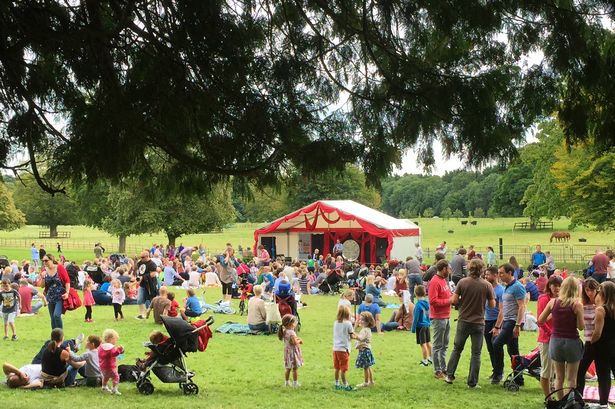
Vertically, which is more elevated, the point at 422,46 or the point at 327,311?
the point at 422,46

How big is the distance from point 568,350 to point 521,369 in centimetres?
167

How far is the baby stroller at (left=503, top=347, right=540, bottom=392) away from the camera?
923 cm

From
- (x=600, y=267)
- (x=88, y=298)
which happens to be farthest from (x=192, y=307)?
(x=600, y=267)

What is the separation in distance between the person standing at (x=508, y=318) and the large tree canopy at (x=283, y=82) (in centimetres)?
348

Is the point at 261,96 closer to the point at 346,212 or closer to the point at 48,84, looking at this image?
the point at 48,84

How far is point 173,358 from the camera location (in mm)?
9547

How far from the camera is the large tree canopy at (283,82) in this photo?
5836mm

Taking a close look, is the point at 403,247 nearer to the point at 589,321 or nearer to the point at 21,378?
the point at 21,378

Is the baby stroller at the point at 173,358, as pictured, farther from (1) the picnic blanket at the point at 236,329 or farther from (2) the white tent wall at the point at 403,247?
(2) the white tent wall at the point at 403,247

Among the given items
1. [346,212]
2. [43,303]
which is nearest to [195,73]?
[43,303]

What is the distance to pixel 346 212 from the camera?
3388 centimetres

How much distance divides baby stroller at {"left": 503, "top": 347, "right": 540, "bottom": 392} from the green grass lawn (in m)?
0.11

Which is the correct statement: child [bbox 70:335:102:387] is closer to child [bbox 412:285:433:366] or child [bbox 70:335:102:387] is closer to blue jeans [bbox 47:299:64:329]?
blue jeans [bbox 47:299:64:329]

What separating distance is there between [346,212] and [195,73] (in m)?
27.5
